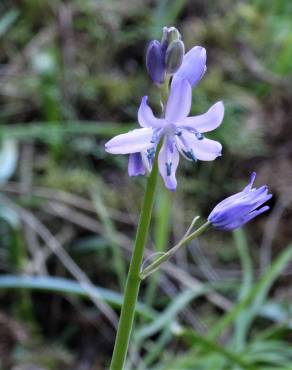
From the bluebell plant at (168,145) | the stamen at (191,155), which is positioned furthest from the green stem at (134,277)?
the stamen at (191,155)

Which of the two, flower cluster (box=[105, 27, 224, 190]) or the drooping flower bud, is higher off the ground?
the drooping flower bud

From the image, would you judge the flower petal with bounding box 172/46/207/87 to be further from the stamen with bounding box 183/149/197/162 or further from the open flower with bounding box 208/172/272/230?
the open flower with bounding box 208/172/272/230

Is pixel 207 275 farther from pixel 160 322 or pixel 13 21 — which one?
pixel 13 21

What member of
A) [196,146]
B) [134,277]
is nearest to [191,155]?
[196,146]

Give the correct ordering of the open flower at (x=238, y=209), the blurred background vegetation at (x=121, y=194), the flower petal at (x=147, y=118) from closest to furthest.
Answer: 1. the flower petal at (x=147, y=118)
2. the open flower at (x=238, y=209)
3. the blurred background vegetation at (x=121, y=194)

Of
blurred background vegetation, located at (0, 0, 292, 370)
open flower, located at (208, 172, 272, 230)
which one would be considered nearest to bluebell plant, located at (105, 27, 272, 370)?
open flower, located at (208, 172, 272, 230)

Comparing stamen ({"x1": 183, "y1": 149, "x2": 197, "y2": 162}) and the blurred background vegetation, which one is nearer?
stamen ({"x1": 183, "y1": 149, "x2": 197, "y2": 162})

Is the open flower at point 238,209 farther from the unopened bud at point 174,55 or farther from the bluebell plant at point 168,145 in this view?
the unopened bud at point 174,55

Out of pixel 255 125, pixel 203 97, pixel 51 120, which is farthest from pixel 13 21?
pixel 255 125
